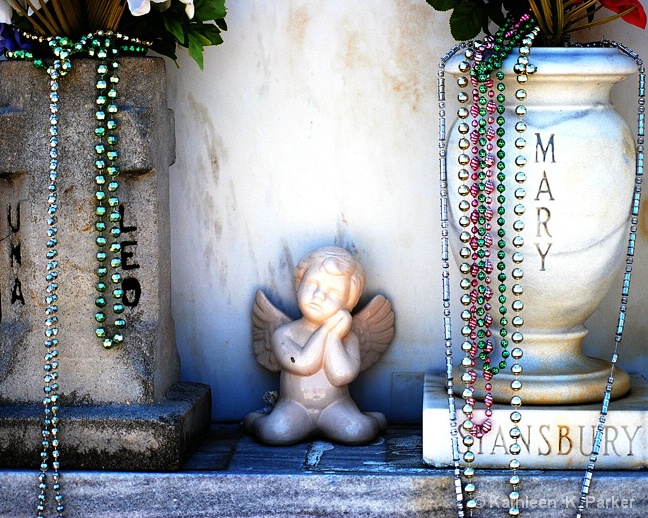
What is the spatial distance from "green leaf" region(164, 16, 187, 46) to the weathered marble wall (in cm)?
37

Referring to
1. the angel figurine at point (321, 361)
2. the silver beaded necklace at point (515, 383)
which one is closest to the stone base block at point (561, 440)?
the silver beaded necklace at point (515, 383)

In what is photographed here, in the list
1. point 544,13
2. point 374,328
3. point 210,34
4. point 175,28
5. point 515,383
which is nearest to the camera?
point 515,383

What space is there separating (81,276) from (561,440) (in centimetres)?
137

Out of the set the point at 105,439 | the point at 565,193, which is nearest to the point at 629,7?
the point at 565,193

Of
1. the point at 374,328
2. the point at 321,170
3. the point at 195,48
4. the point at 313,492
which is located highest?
the point at 195,48

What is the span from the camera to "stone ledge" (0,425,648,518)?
2975 millimetres

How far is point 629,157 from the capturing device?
312 centimetres

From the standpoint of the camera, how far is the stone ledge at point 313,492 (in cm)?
297

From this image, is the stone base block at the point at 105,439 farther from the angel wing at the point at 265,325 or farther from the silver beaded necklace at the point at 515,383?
the silver beaded necklace at the point at 515,383

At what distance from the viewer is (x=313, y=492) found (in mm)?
3029

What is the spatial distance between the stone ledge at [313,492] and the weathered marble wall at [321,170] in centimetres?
69

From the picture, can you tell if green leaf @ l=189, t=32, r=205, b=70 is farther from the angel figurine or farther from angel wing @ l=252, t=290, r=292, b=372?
angel wing @ l=252, t=290, r=292, b=372

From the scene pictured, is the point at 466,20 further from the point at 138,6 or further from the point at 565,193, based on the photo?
the point at 138,6

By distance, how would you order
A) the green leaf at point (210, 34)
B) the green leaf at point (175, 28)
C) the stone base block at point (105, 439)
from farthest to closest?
the green leaf at point (210, 34), the green leaf at point (175, 28), the stone base block at point (105, 439)
